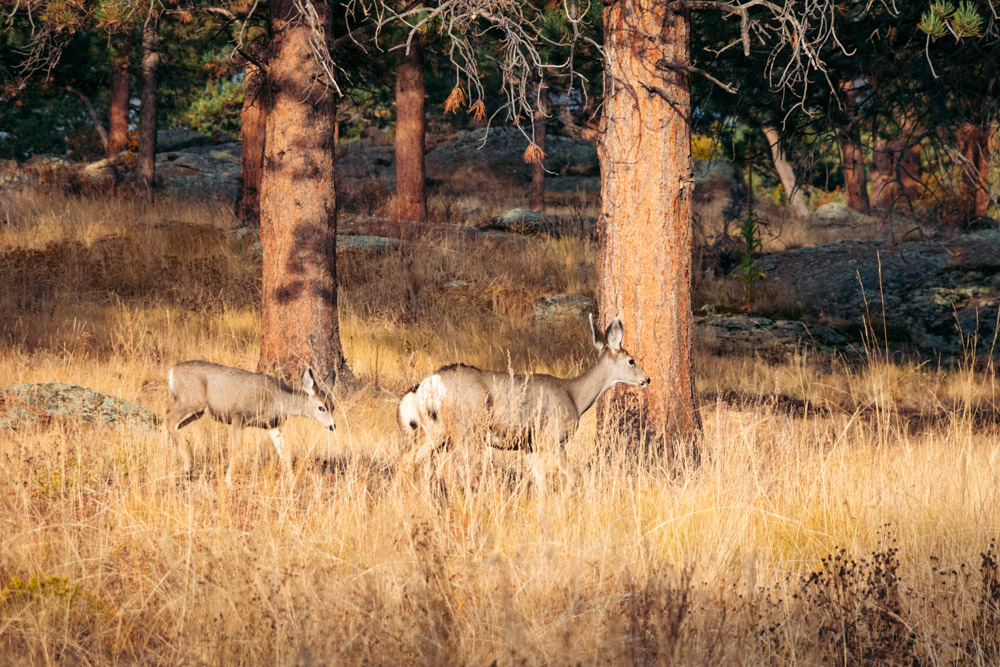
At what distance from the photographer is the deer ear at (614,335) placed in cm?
630

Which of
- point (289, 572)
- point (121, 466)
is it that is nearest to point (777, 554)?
point (289, 572)

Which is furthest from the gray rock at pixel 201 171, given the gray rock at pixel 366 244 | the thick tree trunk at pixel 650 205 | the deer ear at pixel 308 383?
the thick tree trunk at pixel 650 205

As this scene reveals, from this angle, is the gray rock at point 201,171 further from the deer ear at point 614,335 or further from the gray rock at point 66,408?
the deer ear at point 614,335

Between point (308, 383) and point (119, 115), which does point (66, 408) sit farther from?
point (119, 115)

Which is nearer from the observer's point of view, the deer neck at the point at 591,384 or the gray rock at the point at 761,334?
the deer neck at the point at 591,384

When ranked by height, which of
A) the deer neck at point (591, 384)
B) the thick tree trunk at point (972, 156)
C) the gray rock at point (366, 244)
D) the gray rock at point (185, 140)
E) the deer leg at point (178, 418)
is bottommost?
the deer leg at point (178, 418)

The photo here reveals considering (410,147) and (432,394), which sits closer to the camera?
(432,394)

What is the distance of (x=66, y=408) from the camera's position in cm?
694

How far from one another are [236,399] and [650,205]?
3.26m

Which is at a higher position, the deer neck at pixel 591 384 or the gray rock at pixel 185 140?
the gray rock at pixel 185 140

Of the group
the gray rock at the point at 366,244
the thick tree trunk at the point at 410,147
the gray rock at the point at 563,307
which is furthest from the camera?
the thick tree trunk at the point at 410,147

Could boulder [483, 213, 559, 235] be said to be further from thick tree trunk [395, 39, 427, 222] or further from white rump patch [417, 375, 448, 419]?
white rump patch [417, 375, 448, 419]

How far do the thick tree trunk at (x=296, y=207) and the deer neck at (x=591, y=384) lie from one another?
3.28 metres

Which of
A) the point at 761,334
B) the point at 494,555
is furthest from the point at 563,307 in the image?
the point at 494,555
